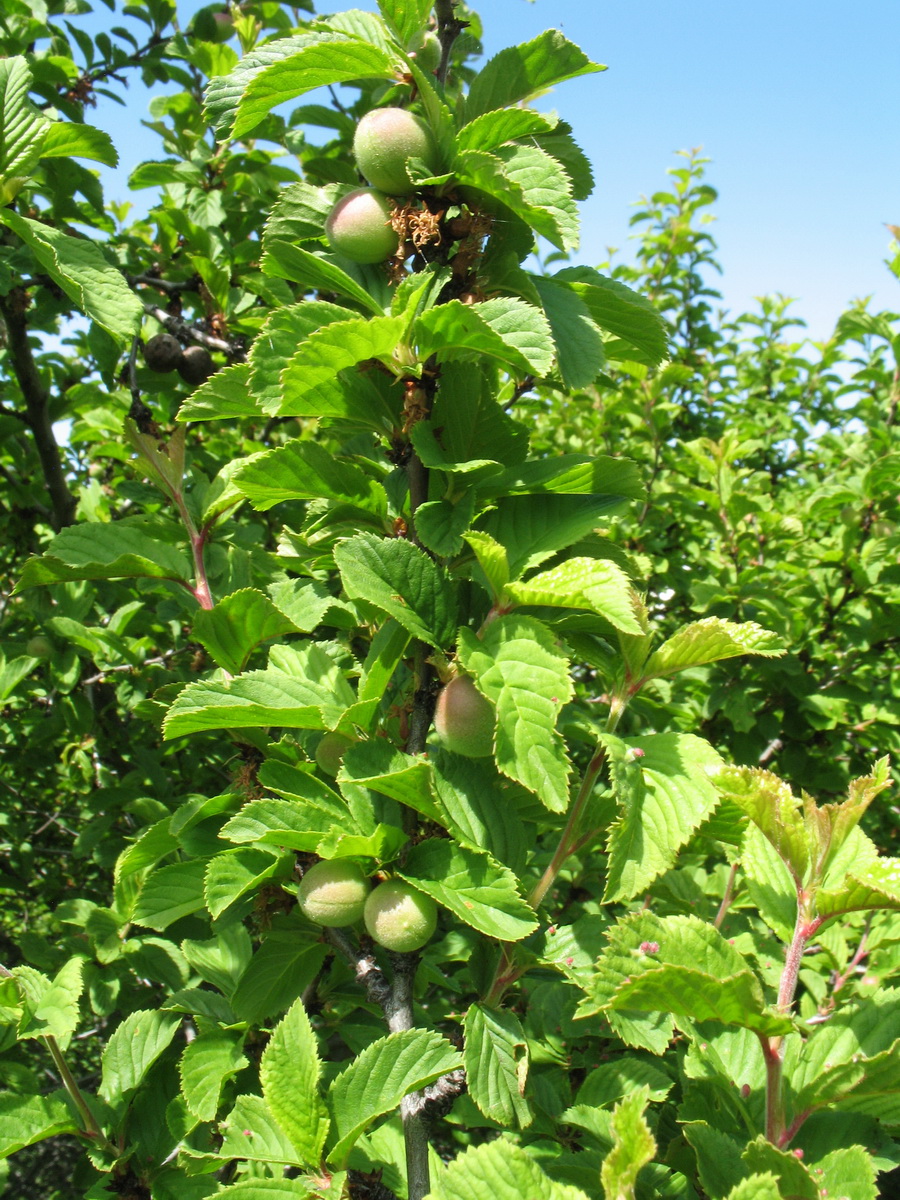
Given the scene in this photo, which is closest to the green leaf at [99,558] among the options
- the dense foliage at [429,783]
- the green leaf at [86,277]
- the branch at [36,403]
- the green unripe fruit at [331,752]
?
the dense foliage at [429,783]

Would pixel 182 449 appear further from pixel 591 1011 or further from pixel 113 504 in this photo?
pixel 113 504

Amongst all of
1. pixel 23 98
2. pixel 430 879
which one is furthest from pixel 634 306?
pixel 23 98

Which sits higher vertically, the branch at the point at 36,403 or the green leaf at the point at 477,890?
the branch at the point at 36,403

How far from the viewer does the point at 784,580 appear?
139 inches

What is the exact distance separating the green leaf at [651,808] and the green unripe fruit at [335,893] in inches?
14.0

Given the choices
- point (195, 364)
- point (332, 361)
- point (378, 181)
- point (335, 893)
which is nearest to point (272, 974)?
point (335, 893)

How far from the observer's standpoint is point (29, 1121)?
1528mm

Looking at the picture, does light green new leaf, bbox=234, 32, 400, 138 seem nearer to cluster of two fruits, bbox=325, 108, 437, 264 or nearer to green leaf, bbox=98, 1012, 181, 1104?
cluster of two fruits, bbox=325, 108, 437, 264

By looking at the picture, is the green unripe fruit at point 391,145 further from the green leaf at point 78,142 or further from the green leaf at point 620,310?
the green leaf at point 78,142

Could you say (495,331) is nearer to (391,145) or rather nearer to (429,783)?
(391,145)

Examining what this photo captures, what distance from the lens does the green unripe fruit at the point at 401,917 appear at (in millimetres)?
1168

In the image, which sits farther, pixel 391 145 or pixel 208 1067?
pixel 208 1067

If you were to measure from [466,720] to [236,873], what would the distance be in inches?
17.3

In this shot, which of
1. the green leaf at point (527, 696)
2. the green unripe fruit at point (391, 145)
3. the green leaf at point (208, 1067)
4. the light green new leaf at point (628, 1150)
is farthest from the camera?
the green leaf at point (208, 1067)
